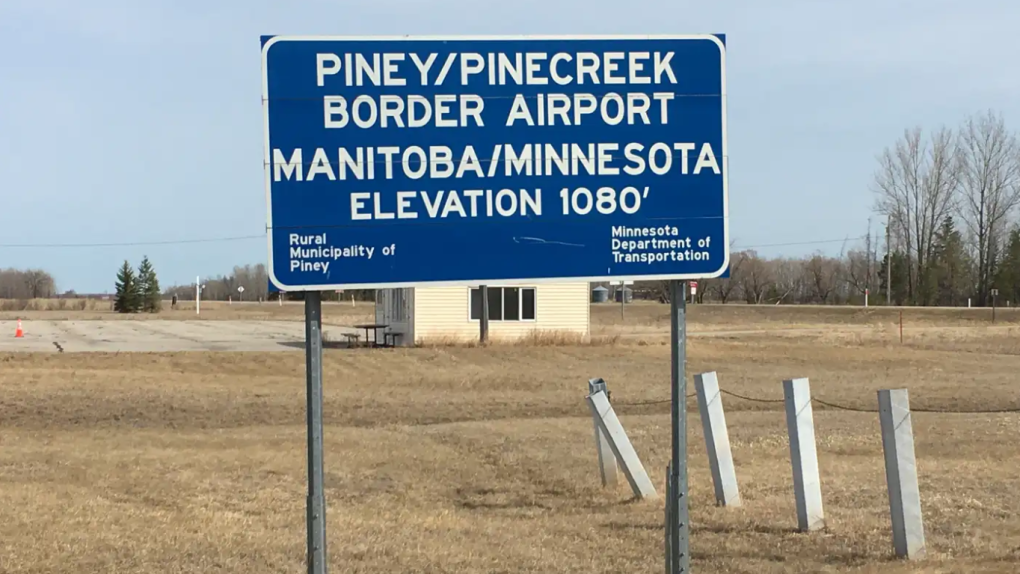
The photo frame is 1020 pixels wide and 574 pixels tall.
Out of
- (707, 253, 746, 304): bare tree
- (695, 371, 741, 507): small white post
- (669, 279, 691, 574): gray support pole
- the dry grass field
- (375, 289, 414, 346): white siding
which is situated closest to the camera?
(669, 279, 691, 574): gray support pole

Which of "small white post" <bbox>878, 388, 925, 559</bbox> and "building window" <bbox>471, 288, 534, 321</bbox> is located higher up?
"building window" <bbox>471, 288, 534, 321</bbox>

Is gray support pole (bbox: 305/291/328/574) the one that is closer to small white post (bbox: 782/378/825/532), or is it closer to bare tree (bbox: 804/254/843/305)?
small white post (bbox: 782/378/825/532)

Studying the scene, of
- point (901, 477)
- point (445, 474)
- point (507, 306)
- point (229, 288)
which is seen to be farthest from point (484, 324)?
point (229, 288)

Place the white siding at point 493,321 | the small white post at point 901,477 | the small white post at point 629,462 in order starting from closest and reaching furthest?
the small white post at point 901,477
the small white post at point 629,462
the white siding at point 493,321

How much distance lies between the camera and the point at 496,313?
33656 mm

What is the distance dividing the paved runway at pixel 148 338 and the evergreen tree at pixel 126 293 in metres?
26.5

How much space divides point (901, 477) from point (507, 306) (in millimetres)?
27408

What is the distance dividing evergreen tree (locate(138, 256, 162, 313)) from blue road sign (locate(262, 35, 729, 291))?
80453mm

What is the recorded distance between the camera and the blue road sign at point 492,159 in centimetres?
405

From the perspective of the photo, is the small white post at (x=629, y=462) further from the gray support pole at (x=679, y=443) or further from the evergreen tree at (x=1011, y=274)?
the evergreen tree at (x=1011, y=274)

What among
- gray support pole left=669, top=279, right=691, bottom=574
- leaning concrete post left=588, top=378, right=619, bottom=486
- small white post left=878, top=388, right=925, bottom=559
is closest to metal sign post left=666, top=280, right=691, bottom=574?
gray support pole left=669, top=279, right=691, bottom=574

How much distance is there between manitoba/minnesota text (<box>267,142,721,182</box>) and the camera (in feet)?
13.3

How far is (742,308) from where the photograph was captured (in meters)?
71.4

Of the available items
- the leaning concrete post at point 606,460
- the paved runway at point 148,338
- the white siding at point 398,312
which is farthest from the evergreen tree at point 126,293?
the leaning concrete post at point 606,460
